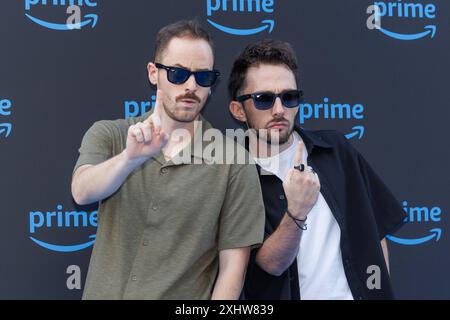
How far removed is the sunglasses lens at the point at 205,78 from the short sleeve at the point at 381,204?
95cm

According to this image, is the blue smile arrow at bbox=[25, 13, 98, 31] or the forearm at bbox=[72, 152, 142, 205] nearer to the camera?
the forearm at bbox=[72, 152, 142, 205]

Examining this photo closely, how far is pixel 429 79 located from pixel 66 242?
226 cm

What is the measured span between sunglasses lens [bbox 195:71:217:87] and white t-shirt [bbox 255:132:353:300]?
0.54 m

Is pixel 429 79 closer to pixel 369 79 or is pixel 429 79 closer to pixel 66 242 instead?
pixel 369 79

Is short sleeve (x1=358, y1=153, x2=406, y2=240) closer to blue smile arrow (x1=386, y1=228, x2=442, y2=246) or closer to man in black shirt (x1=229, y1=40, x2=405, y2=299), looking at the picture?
man in black shirt (x1=229, y1=40, x2=405, y2=299)

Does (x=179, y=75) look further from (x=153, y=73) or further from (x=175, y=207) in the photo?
(x=175, y=207)

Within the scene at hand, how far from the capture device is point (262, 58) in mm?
2934

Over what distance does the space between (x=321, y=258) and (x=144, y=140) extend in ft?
3.75

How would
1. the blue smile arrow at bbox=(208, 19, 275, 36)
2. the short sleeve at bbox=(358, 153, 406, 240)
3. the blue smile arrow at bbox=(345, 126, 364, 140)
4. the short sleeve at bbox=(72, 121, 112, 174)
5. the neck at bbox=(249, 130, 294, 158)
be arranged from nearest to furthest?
the short sleeve at bbox=(72, 121, 112, 174) < the neck at bbox=(249, 130, 294, 158) < the short sleeve at bbox=(358, 153, 406, 240) < the blue smile arrow at bbox=(208, 19, 275, 36) < the blue smile arrow at bbox=(345, 126, 364, 140)

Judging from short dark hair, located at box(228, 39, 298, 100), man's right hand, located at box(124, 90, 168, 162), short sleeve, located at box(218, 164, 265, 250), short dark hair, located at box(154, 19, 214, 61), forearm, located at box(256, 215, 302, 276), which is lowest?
forearm, located at box(256, 215, 302, 276)

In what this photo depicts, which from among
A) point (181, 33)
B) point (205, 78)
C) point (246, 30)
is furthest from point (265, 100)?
point (246, 30)

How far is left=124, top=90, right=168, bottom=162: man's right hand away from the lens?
82.0 inches

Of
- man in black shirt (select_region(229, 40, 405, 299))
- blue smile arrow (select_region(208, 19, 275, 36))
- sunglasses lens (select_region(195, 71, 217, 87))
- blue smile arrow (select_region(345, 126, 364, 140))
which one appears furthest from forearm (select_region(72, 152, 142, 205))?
blue smile arrow (select_region(345, 126, 364, 140))
